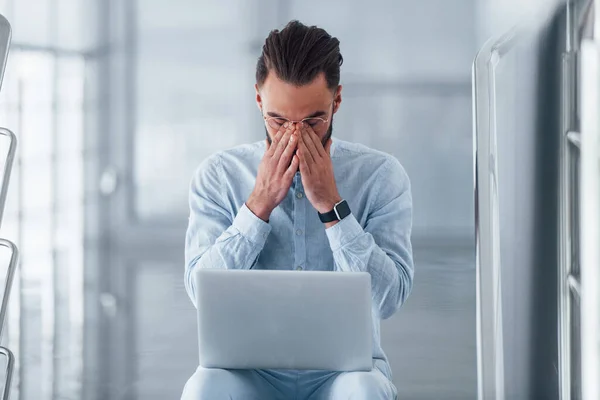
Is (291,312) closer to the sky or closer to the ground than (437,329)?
closer to the sky

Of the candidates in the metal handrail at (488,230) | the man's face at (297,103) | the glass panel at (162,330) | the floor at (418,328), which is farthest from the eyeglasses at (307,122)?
the glass panel at (162,330)

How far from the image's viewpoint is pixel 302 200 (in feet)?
5.51

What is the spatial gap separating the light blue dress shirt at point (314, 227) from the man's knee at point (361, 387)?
196 millimetres

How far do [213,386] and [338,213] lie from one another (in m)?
0.42

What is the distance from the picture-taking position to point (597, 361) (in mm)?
743

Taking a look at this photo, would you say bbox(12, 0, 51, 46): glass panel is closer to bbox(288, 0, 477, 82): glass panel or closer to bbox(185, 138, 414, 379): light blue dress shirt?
bbox(288, 0, 477, 82): glass panel

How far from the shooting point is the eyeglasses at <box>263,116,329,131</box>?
5.41 feet

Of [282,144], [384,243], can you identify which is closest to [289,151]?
[282,144]

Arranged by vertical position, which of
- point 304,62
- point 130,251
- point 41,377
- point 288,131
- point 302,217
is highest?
point 304,62

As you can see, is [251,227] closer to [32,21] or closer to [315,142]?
[315,142]

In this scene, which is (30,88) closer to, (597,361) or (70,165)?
(70,165)

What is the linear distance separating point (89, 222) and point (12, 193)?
0.27m

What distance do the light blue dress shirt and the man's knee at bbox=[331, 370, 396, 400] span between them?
0.64 feet

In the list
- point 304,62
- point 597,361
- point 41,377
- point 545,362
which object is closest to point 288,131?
point 304,62
